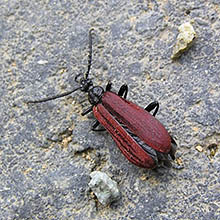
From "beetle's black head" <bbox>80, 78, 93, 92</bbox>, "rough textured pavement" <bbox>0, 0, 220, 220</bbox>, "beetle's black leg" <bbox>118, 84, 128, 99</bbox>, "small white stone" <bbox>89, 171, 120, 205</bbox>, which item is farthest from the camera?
"beetle's black head" <bbox>80, 78, 93, 92</bbox>

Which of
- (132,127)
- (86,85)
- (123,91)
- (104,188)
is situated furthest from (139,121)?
(86,85)

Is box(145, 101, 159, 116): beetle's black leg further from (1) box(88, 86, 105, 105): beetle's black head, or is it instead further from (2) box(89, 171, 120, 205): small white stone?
(2) box(89, 171, 120, 205): small white stone

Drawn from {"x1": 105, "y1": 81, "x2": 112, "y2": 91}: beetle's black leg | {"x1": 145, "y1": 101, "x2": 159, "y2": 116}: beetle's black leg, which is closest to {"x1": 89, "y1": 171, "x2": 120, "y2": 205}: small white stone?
{"x1": 145, "y1": 101, "x2": 159, "y2": 116}: beetle's black leg

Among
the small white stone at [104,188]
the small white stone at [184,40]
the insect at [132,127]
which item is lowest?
the small white stone at [104,188]

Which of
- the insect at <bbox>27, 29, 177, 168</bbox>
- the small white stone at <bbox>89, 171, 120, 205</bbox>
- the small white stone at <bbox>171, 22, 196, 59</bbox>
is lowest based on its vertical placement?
the small white stone at <bbox>89, 171, 120, 205</bbox>

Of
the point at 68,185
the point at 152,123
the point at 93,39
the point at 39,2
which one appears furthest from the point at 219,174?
the point at 39,2

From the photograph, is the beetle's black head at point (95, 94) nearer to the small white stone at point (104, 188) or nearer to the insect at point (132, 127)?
the insect at point (132, 127)

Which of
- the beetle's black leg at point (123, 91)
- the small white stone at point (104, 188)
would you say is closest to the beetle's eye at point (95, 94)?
the beetle's black leg at point (123, 91)
